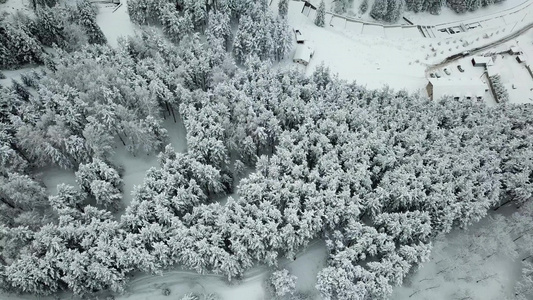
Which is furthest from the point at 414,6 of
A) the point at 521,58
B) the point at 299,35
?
the point at 299,35

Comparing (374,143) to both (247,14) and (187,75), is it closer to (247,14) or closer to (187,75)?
(187,75)

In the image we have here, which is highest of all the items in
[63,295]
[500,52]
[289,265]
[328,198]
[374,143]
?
[500,52]

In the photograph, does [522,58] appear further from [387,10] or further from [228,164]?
[228,164]

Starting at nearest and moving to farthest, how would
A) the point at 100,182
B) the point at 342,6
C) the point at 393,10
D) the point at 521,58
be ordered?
the point at 100,182 → the point at 521,58 → the point at 393,10 → the point at 342,6

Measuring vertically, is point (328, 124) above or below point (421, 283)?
above

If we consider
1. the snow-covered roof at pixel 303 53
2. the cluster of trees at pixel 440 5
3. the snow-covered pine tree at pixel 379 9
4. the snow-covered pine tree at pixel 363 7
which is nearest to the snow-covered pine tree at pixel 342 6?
the snow-covered pine tree at pixel 363 7

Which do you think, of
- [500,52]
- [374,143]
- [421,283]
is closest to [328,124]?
[374,143]

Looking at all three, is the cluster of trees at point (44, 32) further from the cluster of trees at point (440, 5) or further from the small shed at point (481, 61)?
the small shed at point (481, 61)
